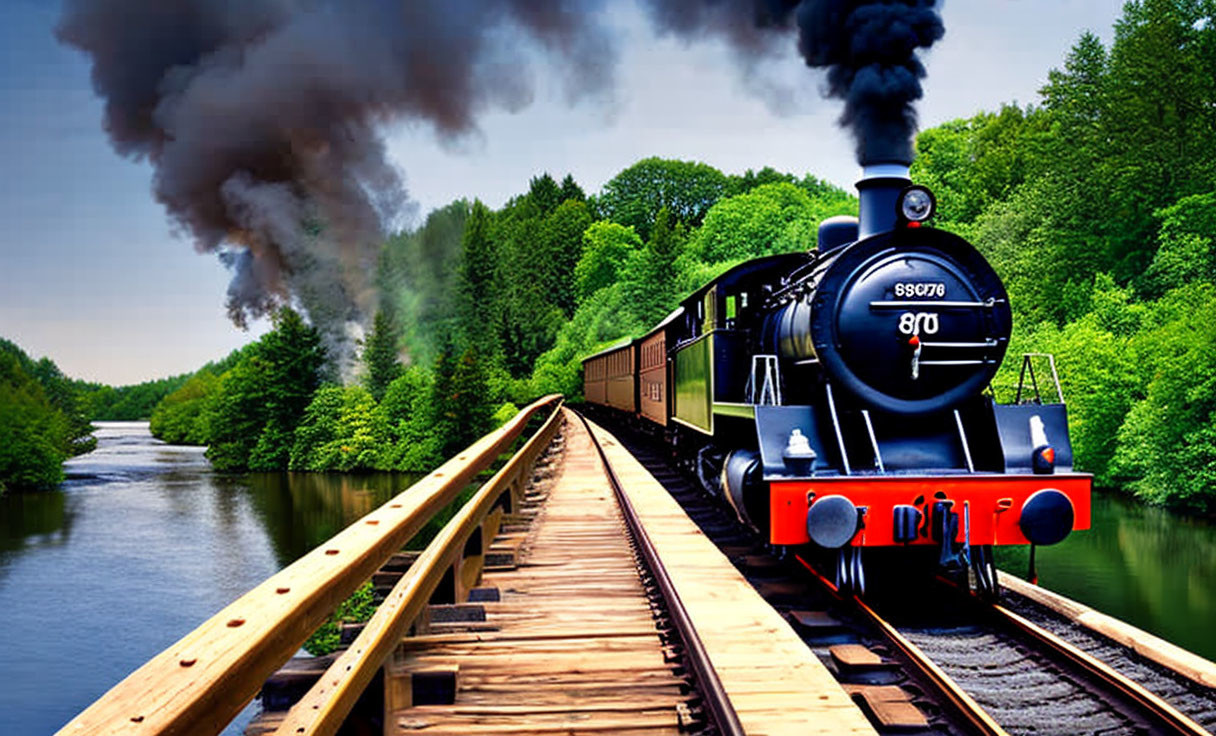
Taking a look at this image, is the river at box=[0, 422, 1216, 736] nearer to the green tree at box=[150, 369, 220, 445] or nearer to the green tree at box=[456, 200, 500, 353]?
the green tree at box=[456, 200, 500, 353]

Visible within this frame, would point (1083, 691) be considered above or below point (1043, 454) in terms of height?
below

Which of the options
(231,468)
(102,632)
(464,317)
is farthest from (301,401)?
(102,632)

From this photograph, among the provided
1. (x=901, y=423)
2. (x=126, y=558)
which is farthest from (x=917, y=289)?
(x=126, y=558)

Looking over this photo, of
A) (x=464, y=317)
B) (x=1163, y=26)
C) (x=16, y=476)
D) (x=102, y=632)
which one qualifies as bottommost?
(x=102, y=632)

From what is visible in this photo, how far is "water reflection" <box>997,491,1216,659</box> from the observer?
14664 mm

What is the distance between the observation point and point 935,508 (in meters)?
5.92

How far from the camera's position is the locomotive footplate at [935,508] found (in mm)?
5887

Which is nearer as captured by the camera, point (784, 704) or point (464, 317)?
point (784, 704)

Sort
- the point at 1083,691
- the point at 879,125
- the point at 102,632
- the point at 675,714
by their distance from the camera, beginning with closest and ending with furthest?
the point at 675,714 → the point at 1083,691 → the point at 879,125 → the point at 102,632

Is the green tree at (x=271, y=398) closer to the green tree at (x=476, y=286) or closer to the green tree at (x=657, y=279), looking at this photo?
the green tree at (x=476, y=286)

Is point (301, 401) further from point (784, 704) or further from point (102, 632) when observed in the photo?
point (784, 704)

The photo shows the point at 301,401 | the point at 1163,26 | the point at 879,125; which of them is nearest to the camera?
the point at 879,125

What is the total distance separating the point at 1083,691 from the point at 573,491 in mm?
5888

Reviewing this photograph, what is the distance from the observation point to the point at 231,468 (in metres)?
56.9
